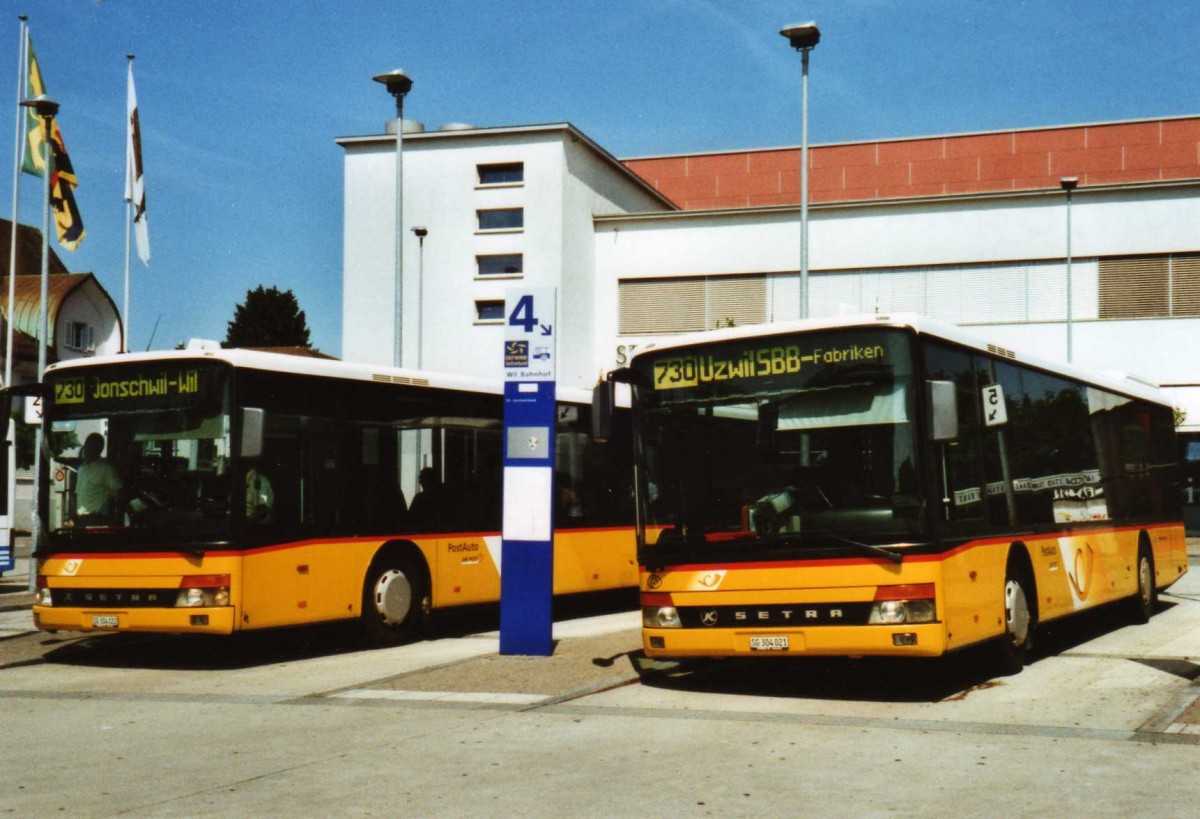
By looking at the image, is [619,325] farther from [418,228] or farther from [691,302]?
[418,228]

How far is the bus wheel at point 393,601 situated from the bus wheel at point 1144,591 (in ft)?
26.9

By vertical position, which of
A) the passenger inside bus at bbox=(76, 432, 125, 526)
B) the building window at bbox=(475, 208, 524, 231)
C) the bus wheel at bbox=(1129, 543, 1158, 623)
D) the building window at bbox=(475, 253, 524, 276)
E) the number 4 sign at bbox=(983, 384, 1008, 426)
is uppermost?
the building window at bbox=(475, 208, 524, 231)

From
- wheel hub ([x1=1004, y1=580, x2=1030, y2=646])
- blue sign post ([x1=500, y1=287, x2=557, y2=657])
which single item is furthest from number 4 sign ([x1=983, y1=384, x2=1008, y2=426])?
blue sign post ([x1=500, y1=287, x2=557, y2=657])

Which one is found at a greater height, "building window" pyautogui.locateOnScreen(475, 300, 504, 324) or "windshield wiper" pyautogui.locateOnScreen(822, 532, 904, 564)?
"building window" pyautogui.locateOnScreen(475, 300, 504, 324)

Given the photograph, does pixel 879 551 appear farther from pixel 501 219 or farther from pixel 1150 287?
pixel 501 219

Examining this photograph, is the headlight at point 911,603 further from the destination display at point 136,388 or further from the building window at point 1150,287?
the building window at point 1150,287

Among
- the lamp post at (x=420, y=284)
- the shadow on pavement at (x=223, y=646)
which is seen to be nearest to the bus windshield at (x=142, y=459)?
the shadow on pavement at (x=223, y=646)

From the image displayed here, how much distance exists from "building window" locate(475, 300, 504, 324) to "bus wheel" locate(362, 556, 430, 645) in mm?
35046

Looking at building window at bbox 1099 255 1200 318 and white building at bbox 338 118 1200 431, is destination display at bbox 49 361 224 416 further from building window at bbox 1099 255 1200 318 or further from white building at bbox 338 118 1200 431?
building window at bbox 1099 255 1200 318

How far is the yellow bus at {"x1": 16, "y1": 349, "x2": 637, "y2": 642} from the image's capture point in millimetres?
13117

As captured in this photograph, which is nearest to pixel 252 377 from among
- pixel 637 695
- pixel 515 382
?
pixel 515 382

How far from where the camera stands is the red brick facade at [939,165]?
61781 millimetres

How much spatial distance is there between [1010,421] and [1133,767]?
16.7 feet

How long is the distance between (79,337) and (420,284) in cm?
1603
